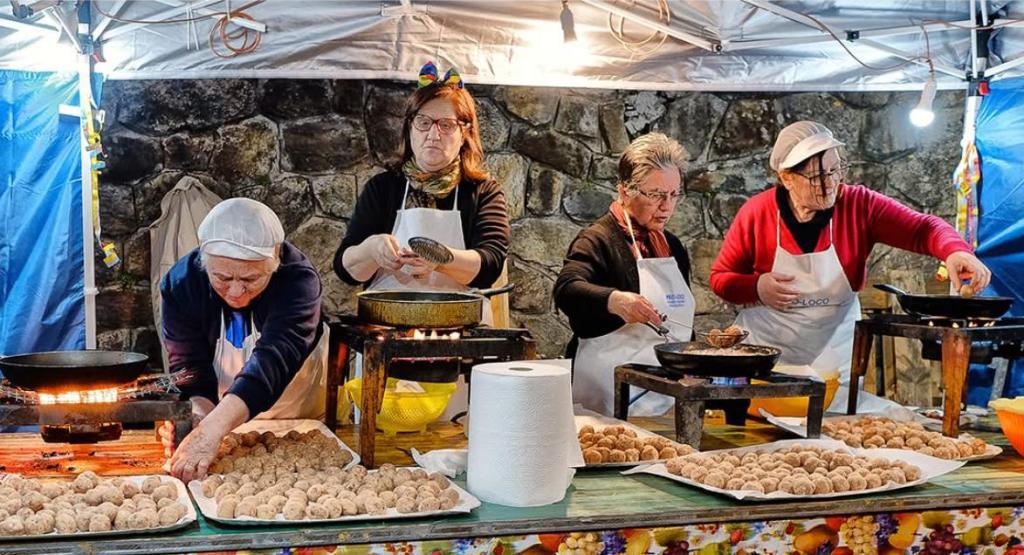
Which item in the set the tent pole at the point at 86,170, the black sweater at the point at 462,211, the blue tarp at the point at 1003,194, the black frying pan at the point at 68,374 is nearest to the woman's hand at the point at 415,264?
the black sweater at the point at 462,211

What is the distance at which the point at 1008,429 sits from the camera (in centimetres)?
308

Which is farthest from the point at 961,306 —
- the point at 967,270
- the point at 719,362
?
the point at 719,362

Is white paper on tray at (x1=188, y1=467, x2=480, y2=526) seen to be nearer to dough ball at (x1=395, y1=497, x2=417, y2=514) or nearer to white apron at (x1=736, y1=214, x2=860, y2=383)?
dough ball at (x1=395, y1=497, x2=417, y2=514)

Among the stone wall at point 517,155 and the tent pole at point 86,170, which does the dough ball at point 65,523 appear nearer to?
the tent pole at point 86,170

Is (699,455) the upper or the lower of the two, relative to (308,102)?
lower

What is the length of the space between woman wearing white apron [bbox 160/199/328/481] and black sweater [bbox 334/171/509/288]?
691 millimetres

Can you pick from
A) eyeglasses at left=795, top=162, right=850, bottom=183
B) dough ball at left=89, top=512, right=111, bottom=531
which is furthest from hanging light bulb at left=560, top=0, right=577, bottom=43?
dough ball at left=89, top=512, right=111, bottom=531

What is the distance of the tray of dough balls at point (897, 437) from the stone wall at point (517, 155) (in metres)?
2.84

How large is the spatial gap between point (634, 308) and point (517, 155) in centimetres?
255

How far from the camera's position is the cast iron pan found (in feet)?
9.90

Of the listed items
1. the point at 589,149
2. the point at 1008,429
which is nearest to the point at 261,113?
the point at 589,149

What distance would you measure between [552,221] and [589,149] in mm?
472

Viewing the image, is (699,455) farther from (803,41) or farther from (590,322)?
(803,41)

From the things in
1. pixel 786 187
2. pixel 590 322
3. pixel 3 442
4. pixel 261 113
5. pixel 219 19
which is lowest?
pixel 3 442
